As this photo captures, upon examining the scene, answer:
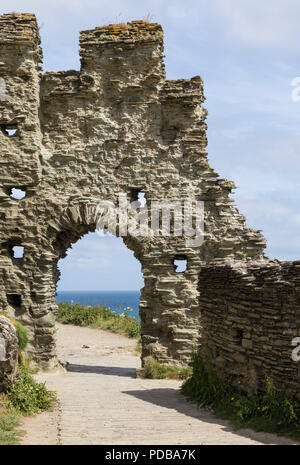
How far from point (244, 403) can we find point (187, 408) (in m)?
1.26

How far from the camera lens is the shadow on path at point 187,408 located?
19.9 feet

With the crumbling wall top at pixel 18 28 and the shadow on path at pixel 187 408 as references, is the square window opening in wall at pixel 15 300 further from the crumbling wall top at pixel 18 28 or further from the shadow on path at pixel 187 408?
the crumbling wall top at pixel 18 28

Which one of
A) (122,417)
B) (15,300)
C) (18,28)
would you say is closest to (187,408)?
(122,417)

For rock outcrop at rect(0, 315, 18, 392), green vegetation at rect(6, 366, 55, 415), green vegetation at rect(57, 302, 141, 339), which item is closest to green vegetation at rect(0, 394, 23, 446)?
green vegetation at rect(6, 366, 55, 415)

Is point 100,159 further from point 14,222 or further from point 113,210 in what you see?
point 14,222

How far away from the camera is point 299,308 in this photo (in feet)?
21.5

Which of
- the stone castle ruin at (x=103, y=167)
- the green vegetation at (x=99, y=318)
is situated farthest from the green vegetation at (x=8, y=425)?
the green vegetation at (x=99, y=318)

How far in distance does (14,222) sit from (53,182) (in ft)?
4.35

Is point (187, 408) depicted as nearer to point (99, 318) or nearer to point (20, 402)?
point (20, 402)

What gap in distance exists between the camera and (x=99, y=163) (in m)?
12.5

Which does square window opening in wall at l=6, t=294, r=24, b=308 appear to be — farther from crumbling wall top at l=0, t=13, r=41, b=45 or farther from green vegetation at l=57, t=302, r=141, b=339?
green vegetation at l=57, t=302, r=141, b=339

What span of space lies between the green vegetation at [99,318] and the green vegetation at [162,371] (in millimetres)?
7108

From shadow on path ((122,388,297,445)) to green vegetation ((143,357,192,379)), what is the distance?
1.52 m

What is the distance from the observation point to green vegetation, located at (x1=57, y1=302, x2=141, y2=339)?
63.8 ft
